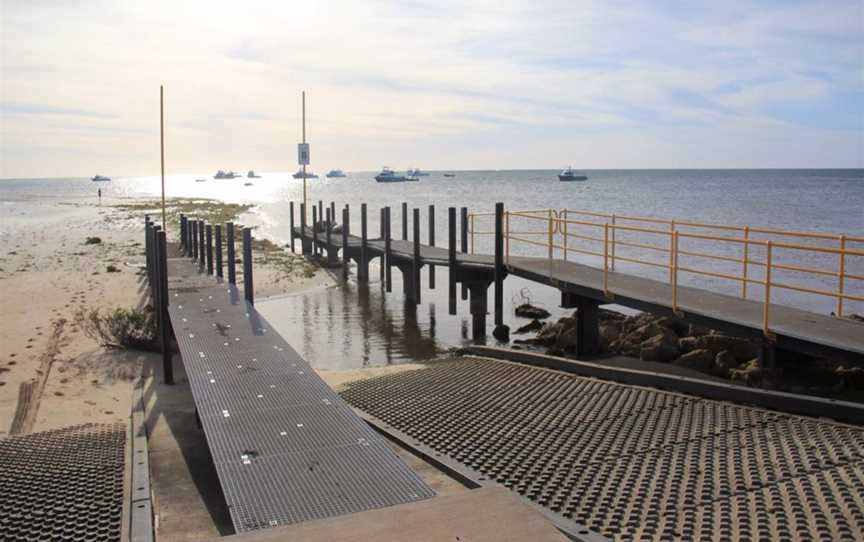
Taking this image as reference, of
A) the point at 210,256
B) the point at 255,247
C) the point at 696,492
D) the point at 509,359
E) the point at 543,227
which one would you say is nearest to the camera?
the point at 696,492

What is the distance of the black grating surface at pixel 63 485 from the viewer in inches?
200

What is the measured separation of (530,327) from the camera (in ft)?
55.8

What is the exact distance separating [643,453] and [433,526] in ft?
8.61

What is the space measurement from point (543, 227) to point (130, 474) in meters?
40.6

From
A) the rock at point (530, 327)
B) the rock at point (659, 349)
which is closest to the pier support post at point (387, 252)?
the rock at point (530, 327)

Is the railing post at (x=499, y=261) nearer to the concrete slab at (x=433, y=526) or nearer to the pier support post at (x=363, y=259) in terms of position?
the pier support post at (x=363, y=259)

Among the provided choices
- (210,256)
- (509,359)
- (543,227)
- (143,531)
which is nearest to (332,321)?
(210,256)

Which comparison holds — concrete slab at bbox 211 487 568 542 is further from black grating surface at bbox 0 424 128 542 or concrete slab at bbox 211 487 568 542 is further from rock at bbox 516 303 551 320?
rock at bbox 516 303 551 320

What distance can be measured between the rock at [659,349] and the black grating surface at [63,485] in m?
8.42

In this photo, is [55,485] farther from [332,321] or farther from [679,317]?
[332,321]

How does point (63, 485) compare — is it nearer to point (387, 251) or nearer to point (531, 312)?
point (531, 312)

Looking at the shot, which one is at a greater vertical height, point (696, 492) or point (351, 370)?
point (696, 492)

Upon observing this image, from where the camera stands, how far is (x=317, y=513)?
4.65 m

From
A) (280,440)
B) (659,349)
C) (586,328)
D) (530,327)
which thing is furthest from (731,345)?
(280,440)
